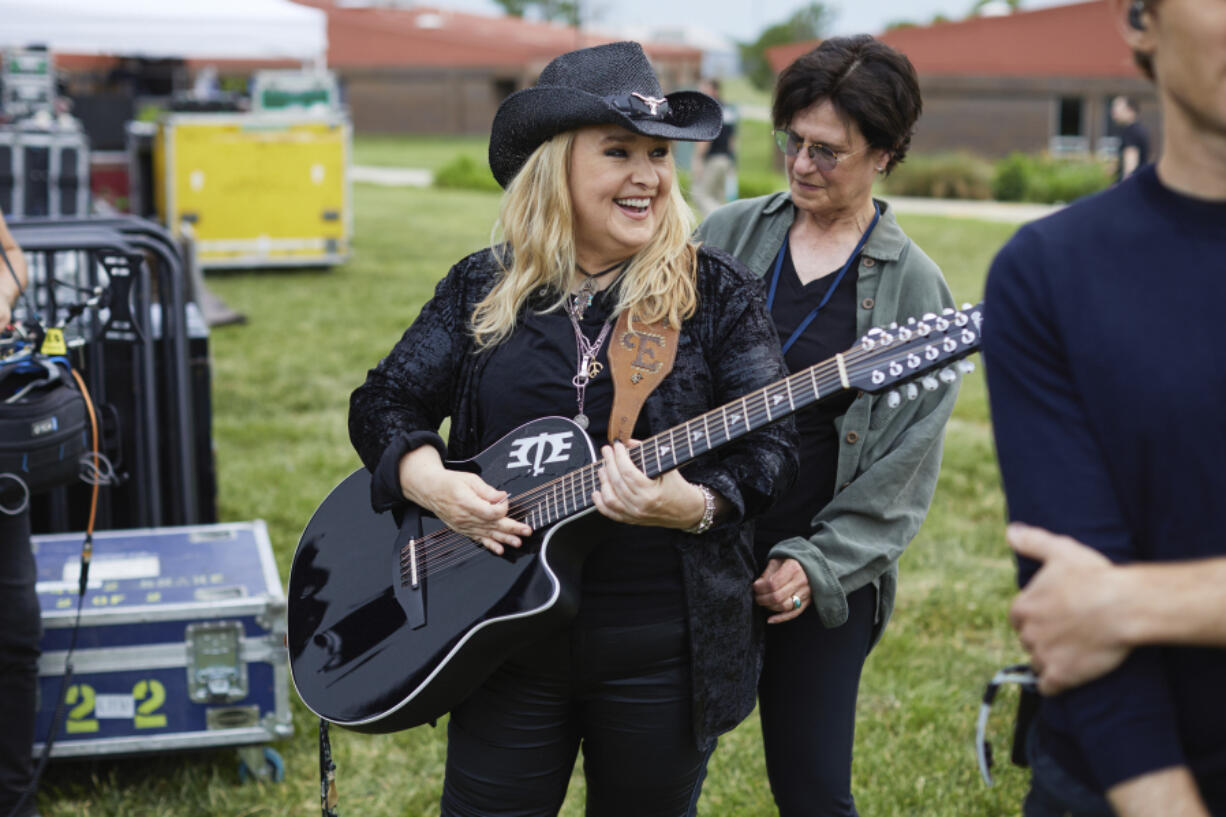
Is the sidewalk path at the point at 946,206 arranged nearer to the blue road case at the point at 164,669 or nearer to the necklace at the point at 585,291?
the blue road case at the point at 164,669

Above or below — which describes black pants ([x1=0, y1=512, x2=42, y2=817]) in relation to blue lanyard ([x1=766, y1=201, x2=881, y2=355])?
below

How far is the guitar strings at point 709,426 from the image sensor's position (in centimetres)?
215

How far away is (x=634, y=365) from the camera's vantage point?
7.80ft

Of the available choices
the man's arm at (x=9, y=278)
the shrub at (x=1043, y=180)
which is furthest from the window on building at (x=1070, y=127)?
the man's arm at (x=9, y=278)

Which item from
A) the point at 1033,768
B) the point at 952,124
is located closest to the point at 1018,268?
the point at 1033,768

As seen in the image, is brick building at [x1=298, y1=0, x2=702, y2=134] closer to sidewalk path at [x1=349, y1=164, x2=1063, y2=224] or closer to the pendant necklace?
sidewalk path at [x1=349, y1=164, x2=1063, y2=224]

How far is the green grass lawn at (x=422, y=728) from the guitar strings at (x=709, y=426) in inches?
68.0

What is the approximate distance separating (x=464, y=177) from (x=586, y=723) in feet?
79.5

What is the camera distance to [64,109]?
1492 centimetres

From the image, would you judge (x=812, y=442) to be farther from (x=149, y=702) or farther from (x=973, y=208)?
(x=973, y=208)

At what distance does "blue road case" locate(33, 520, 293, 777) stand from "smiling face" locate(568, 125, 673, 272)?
79.3 inches

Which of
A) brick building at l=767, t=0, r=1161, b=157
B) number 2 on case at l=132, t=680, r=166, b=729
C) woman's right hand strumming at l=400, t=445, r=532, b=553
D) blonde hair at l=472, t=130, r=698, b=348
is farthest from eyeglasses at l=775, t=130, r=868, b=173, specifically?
brick building at l=767, t=0, r=1161, b=157

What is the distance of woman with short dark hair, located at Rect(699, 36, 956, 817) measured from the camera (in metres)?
2.73

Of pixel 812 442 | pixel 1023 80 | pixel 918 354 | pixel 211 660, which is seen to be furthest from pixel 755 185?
pixel 918 354
